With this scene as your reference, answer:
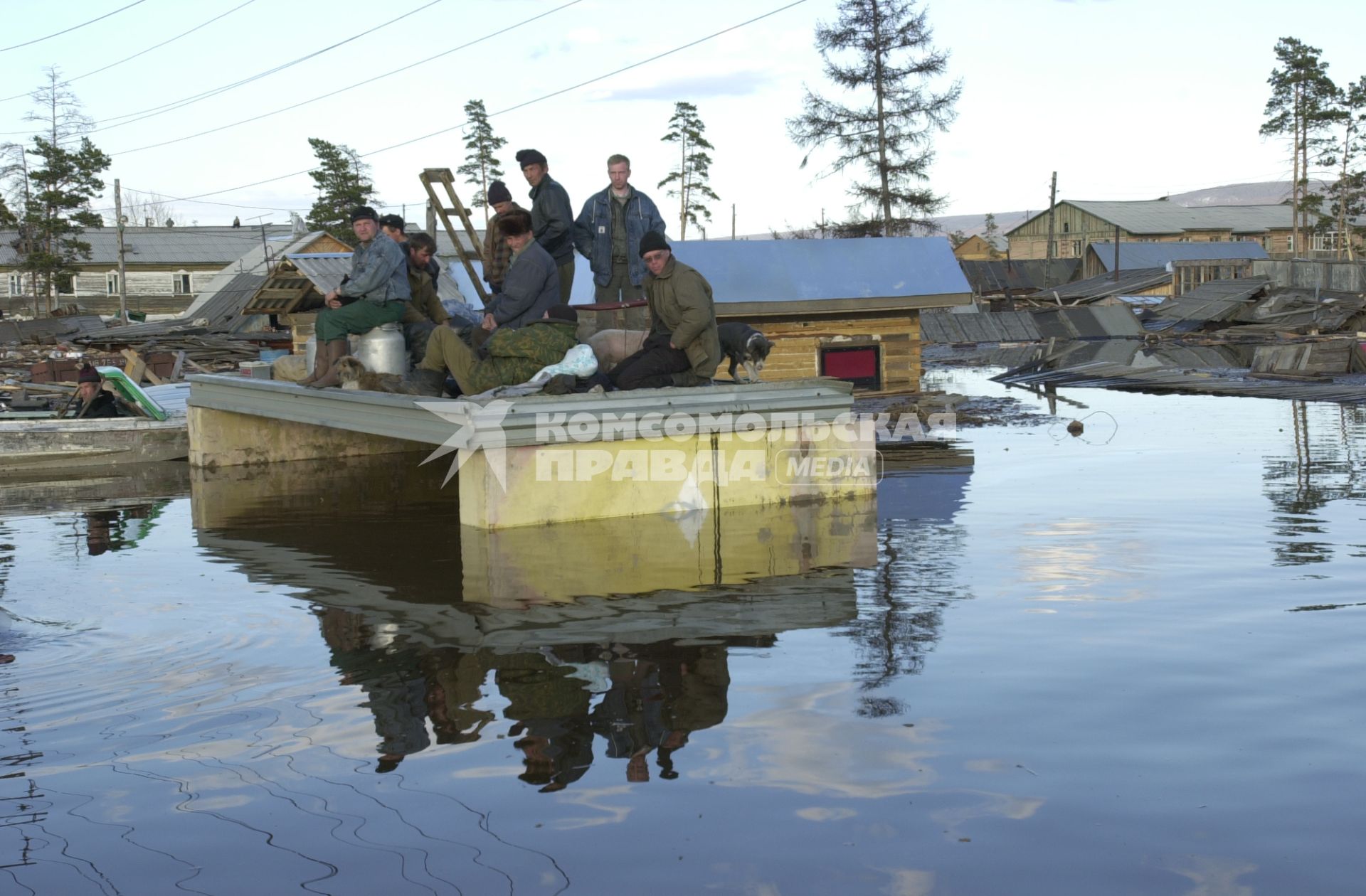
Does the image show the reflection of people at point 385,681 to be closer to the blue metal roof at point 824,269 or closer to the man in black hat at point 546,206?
the man in black hat at point 546,206

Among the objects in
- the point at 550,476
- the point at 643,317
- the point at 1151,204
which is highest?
the point at 1151,204

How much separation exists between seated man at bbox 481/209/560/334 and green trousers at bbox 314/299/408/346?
5.72 feet

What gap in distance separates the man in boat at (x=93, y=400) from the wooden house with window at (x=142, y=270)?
5908 centimetres

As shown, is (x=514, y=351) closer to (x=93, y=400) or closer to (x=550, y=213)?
(x=550, y=213)

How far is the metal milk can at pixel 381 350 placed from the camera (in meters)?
12.5

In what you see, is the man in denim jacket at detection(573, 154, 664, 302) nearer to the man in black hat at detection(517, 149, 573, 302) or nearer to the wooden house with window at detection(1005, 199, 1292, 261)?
the man in black hat at detection(517, 149, 573, 302)

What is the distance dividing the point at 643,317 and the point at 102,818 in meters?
8.15

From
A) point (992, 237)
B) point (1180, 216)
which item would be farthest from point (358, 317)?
point (992, 237)

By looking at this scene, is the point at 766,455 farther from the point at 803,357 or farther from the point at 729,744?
the point at 803,357

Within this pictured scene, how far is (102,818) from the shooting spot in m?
4.54

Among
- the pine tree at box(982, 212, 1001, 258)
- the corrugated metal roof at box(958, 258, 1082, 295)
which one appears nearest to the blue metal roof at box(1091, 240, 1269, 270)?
the corrugated metal roof at box(958, 258, 1082, 295)

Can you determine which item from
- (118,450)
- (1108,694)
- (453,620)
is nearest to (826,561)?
(453,620)

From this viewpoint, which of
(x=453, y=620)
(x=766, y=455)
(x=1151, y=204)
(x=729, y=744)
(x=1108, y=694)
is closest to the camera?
(x=729, y=744)

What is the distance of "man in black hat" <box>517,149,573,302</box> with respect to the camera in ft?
38.4
